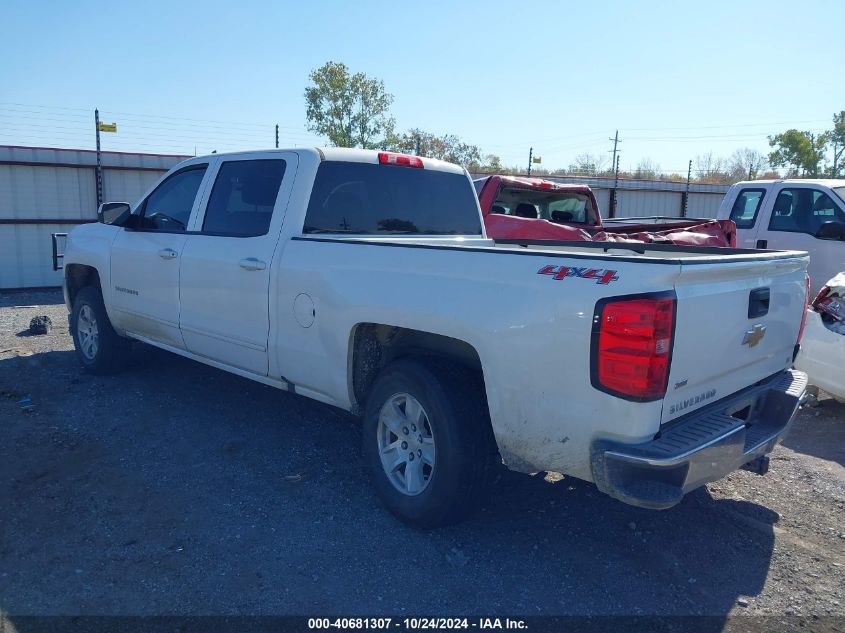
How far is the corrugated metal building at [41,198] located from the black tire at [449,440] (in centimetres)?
1179

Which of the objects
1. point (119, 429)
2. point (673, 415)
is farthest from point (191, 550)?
point (673, 415)

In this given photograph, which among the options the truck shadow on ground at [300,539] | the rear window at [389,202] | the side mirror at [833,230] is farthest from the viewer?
the side mirror at [833,230]

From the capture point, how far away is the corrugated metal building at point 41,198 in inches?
506

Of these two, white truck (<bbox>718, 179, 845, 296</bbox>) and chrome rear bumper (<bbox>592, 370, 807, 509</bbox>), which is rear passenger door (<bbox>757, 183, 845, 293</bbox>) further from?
chrome rear bumper (<bbox>592, 370, 807, 509</bbox>)

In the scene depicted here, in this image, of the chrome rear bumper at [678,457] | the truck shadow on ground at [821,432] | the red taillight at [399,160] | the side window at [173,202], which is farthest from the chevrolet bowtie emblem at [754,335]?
the side window at [173,202]

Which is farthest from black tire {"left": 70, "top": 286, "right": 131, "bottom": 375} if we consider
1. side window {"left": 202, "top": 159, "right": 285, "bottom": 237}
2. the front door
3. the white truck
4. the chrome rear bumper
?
the white truck

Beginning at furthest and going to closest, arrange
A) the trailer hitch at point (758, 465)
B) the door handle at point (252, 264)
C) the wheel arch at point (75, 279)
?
1. the wheel arch at point (75, 279)
2. the door handle at point (252, 264)
3. the trailer hitch at point (758, 465)

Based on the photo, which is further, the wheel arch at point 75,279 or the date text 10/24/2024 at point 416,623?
the wheel arch at point 75,279

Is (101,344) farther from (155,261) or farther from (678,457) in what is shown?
(678,457)

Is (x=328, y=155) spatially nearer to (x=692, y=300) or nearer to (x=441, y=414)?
(x=441, y=414)

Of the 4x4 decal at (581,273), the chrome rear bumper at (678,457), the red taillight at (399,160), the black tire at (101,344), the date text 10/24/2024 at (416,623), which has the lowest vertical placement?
the date text 10/24/2024 at (416,623)

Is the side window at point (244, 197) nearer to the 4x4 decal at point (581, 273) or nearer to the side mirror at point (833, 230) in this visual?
the 4x4 decal at point (581, 273)

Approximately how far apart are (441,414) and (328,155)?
84.4 inches

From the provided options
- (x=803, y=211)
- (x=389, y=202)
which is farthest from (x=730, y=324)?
(x=803, y=211)
